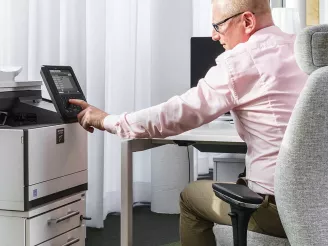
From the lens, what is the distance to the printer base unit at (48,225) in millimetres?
2381

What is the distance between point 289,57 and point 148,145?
96cm

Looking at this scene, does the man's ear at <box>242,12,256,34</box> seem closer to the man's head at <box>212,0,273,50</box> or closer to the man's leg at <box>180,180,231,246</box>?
the man's head at <box>212,0,273,50</box>

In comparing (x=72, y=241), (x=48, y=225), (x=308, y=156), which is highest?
(x=308, y=156)

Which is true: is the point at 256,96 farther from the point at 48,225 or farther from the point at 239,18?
the point at 48,225

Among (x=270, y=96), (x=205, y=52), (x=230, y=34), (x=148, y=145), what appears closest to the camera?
(x=270, y=96)

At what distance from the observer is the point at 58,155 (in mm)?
2508

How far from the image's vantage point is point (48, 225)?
2.49 metres

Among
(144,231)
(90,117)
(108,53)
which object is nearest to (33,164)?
(90,117)

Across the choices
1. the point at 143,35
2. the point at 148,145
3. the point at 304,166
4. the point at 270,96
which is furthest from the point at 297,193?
the point at 143,35

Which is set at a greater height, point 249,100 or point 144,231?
point 249,100

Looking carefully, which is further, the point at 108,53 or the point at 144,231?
the point at 108,53

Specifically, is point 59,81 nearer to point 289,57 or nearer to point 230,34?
point 230,34

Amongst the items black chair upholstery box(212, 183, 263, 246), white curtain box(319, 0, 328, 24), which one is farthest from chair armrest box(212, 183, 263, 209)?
white curtain box(319, 0, 328, 24)

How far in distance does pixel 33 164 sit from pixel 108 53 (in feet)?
5.50
